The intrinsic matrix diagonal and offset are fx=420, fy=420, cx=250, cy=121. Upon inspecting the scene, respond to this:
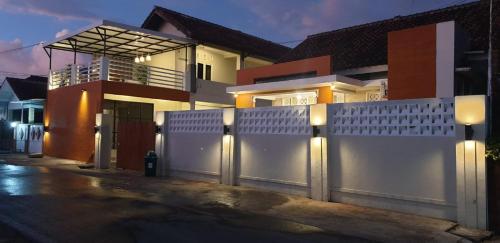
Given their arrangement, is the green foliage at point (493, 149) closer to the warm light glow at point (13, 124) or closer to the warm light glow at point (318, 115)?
the warm light glow at point (318, 115)

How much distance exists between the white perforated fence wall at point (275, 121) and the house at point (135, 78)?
17.9 feet

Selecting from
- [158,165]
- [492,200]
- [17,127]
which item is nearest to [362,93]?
[158,165]

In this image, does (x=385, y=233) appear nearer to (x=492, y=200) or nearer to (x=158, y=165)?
(x=492, y=200)

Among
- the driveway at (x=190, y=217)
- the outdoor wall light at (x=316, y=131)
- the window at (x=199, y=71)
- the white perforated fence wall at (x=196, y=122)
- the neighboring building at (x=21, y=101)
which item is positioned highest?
the window at (x=199, y=71)

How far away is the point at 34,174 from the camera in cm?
1508

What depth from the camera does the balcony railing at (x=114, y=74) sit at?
2067 centimetres

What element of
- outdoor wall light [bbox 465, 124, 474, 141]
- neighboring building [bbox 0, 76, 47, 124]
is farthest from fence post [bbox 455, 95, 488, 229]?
neighboring building [bbox 0, 76, 47, 124]

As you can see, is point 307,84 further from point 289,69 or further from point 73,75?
point 73,75

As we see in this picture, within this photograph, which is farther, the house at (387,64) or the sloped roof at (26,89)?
the sloped roof at (26,89)

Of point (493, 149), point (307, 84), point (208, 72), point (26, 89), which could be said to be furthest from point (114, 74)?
point (493, 149)

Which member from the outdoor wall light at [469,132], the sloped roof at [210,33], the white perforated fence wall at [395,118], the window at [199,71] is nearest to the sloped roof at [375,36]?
the sloped roof at [210,33]

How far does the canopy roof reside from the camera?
20.4m

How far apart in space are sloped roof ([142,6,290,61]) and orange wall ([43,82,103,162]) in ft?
21.3

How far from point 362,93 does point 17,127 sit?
23943mm
